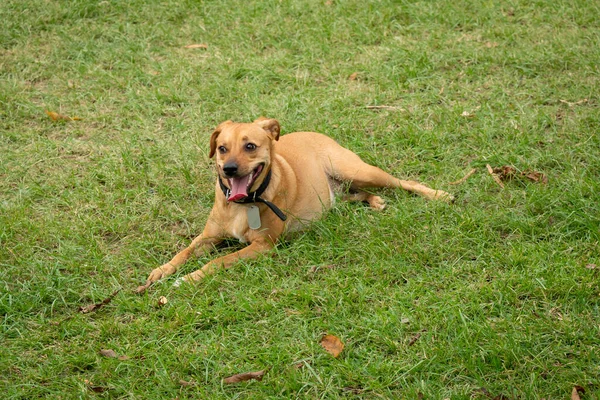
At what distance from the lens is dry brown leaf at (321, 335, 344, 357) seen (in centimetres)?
388

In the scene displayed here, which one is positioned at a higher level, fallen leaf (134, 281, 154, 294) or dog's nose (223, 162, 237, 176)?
dog's nose (223, 162, 237, 176)

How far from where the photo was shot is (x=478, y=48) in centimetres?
725

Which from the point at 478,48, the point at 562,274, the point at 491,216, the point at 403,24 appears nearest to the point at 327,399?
the point at 562,274

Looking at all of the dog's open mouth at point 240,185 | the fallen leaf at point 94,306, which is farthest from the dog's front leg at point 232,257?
the fallen leaf at point 94,306

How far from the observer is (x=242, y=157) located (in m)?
4.67

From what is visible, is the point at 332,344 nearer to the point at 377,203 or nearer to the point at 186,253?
the point at 186,253

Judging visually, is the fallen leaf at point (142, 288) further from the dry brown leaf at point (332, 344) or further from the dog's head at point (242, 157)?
the dry brown leaf at point (332, 344)

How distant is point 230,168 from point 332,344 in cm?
131

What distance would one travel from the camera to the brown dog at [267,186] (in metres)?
4.71

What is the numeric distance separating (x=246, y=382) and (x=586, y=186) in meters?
2.76

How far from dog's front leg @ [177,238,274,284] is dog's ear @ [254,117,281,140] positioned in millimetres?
757

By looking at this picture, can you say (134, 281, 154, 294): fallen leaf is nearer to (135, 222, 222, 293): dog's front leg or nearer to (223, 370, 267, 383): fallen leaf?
(135, 222, 222, 293): dog's front leg

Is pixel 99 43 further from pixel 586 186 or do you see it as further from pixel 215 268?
pixel 586 186

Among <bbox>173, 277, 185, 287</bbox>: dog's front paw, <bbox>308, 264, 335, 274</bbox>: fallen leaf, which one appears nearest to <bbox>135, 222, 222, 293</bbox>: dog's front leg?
<bbox>173, 277, 185, 287</bbox>: dog's front paw
